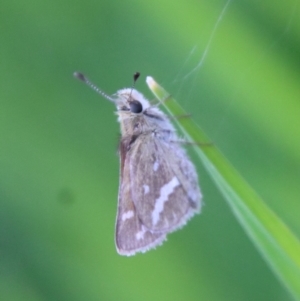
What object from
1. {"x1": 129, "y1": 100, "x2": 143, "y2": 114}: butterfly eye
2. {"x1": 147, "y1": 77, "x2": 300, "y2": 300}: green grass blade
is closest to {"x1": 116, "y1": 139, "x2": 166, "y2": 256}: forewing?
{"x1": 129, "y1": 100, "x2": 143, "y2": 114}: butterfly eye

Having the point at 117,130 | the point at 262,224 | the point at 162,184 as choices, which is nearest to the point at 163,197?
the point at 162,184

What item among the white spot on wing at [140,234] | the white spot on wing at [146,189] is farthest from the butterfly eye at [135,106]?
the white spot on wing at [140,234]

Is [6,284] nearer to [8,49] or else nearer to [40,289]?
[40,289]

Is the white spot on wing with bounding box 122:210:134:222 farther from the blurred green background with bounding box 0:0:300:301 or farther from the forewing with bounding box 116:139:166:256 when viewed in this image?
the blurred green background with bounding box 0:0:300:301

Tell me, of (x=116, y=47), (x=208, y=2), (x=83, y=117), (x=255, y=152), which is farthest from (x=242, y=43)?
(x=83, y=117)

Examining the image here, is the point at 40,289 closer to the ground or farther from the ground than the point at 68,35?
closer to the ground
